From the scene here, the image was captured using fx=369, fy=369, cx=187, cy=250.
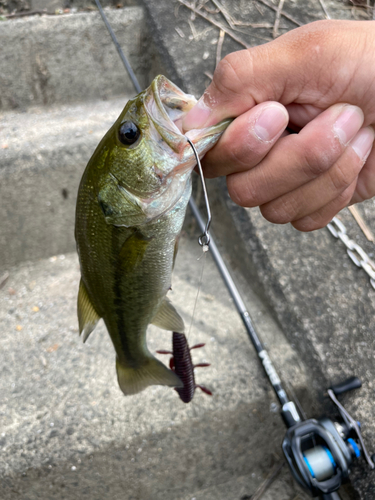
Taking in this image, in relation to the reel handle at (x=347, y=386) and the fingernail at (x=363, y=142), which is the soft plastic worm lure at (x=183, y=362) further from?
the fingernail at (x=363, y=142)

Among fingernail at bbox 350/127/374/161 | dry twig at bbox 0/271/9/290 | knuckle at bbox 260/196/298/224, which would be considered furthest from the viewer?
dry twig at bbox 0/271/9/290

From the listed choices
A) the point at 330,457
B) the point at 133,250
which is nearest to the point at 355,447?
the point at 330,457

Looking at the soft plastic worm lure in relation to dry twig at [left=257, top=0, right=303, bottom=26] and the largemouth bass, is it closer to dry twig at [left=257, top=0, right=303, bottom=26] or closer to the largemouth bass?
the largemouth bass

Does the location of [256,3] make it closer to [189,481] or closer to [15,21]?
[15,21]

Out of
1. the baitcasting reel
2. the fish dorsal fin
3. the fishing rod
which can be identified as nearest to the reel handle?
the fishing rod

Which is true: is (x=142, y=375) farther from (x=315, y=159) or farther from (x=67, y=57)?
(x=67, y=57)

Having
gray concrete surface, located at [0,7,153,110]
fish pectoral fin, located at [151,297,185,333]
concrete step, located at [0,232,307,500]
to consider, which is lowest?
concrete step, located at [0,232,307,500]
